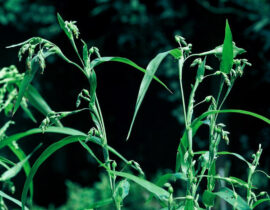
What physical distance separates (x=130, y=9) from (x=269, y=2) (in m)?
0.90

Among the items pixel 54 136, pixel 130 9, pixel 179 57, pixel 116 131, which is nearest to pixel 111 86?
pixel 116 131

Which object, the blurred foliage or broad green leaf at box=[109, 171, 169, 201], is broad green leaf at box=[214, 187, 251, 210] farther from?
the blurred foliage

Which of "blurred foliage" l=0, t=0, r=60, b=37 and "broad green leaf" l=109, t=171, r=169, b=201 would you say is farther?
"blurred foliage" l=0, t=0, r=60, b=37

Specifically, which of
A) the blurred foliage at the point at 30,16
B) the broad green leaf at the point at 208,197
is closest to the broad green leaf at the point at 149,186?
the broad green leaf at the point at 208,197

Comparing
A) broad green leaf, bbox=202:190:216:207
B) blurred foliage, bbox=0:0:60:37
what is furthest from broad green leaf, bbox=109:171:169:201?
blurred foliage, bbox=0:0:60:37

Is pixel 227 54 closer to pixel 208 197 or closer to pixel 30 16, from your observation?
pixel 208 197

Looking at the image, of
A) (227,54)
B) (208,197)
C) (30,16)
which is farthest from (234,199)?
(30,16)

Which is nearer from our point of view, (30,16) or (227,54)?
(227,54)

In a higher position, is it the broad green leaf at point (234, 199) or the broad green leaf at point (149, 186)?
the broad green leaf at point (149, 186)

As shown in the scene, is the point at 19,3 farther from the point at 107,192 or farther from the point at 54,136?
the point at 107,192

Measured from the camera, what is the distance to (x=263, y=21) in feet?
9.80

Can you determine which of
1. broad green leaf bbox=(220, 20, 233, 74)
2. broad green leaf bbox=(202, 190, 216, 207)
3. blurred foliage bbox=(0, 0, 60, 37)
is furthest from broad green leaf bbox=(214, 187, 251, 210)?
blurred foliage bbox=(0, 0, 60, 37)

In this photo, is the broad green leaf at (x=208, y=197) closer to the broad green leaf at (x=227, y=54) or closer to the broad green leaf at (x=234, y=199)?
the broad green leaf at (x=234, y=199)

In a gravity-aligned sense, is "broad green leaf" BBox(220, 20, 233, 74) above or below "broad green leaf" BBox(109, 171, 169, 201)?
above
